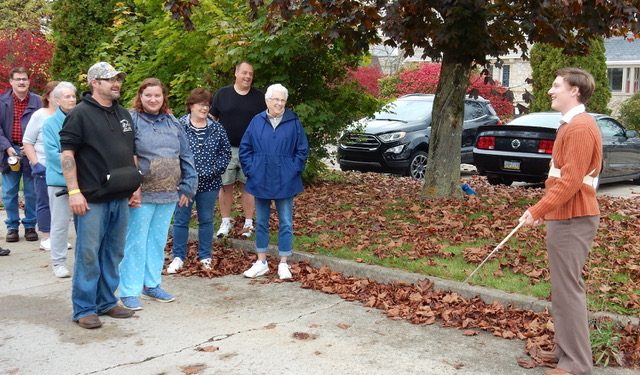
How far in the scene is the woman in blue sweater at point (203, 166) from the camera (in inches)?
304

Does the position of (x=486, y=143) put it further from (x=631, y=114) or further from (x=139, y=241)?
(x=631, y=114)

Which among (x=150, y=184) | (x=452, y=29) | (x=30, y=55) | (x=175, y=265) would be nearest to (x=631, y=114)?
(x=30, y=55)

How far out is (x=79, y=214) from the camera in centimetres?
580

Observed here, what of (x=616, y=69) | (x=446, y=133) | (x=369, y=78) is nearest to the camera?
(x=446, y=133)

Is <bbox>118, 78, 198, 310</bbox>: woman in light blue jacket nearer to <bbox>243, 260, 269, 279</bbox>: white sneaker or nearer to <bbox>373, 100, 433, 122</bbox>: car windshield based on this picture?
<bbox>243, 260, 269, 279</bbox>: white sneaker

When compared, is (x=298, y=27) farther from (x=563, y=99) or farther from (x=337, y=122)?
(x=563, y=99)

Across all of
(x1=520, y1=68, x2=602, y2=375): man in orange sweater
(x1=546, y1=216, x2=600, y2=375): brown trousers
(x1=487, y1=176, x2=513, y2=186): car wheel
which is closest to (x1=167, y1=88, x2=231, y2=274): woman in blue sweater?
(x1=520, y1=68, x2=602, y2=375): man in orange sweater

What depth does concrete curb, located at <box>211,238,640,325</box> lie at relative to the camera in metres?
6.17

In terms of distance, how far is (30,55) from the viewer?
69.1 ft

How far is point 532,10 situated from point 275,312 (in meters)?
5.08

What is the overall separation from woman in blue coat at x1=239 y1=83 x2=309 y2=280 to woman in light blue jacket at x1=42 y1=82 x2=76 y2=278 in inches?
70.1

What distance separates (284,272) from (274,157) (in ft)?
3.77

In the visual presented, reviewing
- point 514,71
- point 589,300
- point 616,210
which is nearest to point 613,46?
point 514,71

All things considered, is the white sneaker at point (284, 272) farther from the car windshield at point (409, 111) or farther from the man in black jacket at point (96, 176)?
the car windshield at point (409, 111)
